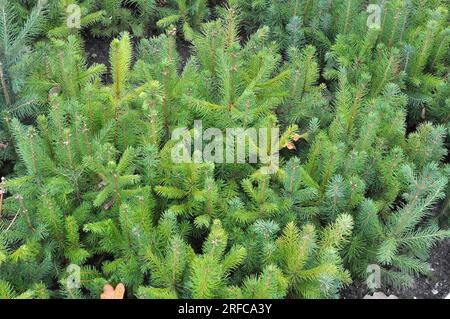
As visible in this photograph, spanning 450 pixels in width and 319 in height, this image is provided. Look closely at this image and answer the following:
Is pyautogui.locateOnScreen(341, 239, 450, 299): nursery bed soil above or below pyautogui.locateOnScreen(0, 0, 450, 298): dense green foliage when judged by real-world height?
below

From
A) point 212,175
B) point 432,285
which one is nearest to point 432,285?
point 432,285

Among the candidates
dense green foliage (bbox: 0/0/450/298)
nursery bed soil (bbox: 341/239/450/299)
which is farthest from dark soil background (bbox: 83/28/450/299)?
dense green foliage (bbox: 0/0/450/298)

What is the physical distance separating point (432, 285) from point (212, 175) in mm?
1549

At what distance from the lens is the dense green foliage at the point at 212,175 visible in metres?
2.71

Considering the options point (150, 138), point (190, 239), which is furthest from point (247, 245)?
point (150, 138)

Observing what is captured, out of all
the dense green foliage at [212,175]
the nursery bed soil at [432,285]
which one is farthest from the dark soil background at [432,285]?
the dense green foliage at [212,175]

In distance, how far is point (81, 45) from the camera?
13.0 feet

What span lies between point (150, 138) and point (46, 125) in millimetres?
609

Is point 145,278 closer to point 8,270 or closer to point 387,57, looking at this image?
point 8,270

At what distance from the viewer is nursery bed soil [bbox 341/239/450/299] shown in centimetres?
317

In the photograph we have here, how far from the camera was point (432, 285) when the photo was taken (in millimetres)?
3248

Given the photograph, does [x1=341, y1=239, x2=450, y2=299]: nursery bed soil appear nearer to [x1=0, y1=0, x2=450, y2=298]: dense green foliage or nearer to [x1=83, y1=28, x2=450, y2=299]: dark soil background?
[x1=83, y1=28, x2=450, y2=299]: dark soil background

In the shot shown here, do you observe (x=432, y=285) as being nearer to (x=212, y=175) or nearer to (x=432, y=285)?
(x=432, y=285)

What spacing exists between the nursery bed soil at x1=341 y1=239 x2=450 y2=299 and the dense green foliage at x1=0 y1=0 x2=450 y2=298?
0.11 meters
